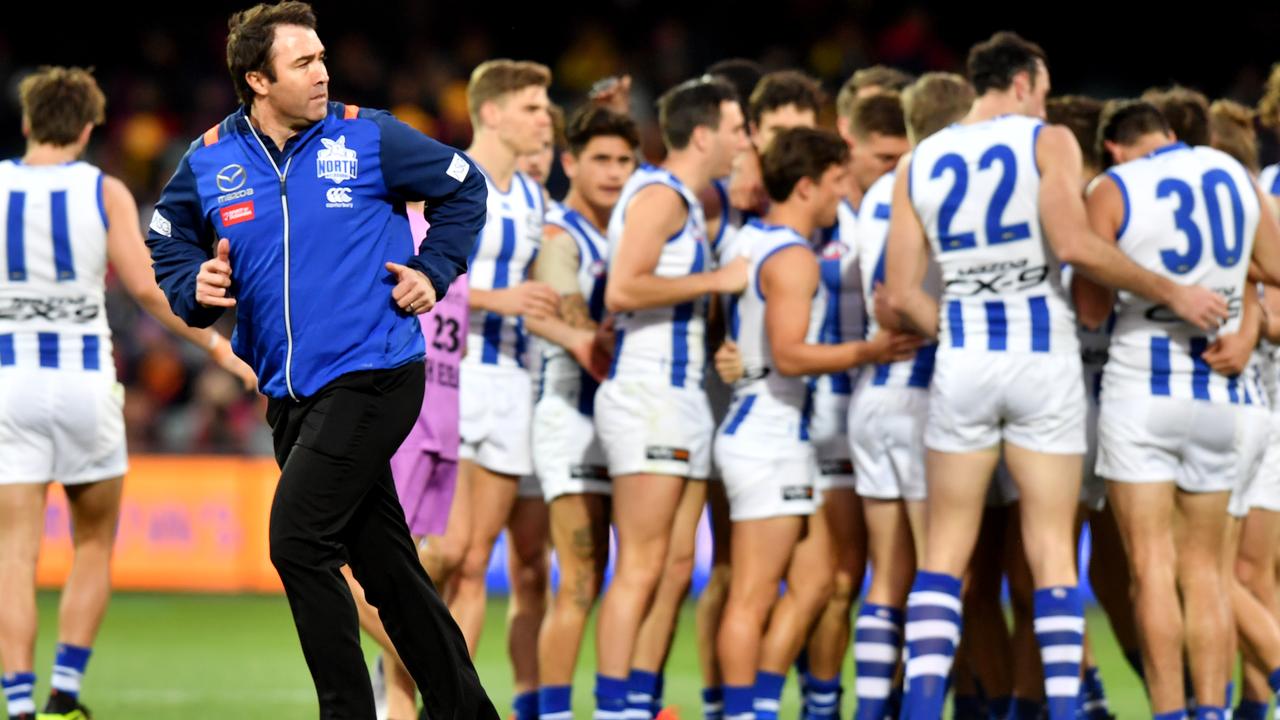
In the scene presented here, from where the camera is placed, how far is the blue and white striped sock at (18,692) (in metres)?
7.19

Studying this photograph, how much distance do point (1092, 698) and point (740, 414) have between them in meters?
2.07

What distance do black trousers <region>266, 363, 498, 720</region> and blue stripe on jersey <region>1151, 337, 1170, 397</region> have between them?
307cm

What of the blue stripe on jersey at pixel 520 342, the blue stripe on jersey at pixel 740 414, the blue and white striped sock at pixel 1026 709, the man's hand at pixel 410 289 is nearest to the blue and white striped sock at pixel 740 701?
the blue stripe on jersey at pixel 740 414

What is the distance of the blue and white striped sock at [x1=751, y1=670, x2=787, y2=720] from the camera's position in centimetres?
717

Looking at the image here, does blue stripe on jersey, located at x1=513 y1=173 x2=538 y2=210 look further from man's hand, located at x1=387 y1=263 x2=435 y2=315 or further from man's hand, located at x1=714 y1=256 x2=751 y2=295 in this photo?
man's hand, located at x1=387 y1=263 x2=435 y2=315

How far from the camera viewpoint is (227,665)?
11.0 m

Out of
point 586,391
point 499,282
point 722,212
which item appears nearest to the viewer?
point 499,282

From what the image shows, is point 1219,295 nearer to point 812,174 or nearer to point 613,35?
point 812,174

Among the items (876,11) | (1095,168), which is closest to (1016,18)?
(876,11)

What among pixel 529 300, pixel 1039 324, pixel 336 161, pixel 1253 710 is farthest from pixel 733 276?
pixel 1253 710

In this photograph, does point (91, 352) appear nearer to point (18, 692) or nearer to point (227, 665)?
point (18, 692)

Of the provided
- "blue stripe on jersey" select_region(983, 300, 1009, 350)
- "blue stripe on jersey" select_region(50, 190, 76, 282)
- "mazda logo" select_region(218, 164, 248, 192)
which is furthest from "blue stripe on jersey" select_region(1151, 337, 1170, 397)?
"blue stripe on jersey" select_region(50, 190, 76, 282)

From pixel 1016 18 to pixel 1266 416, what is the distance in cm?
1342

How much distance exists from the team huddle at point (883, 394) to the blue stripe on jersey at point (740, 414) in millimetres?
17
